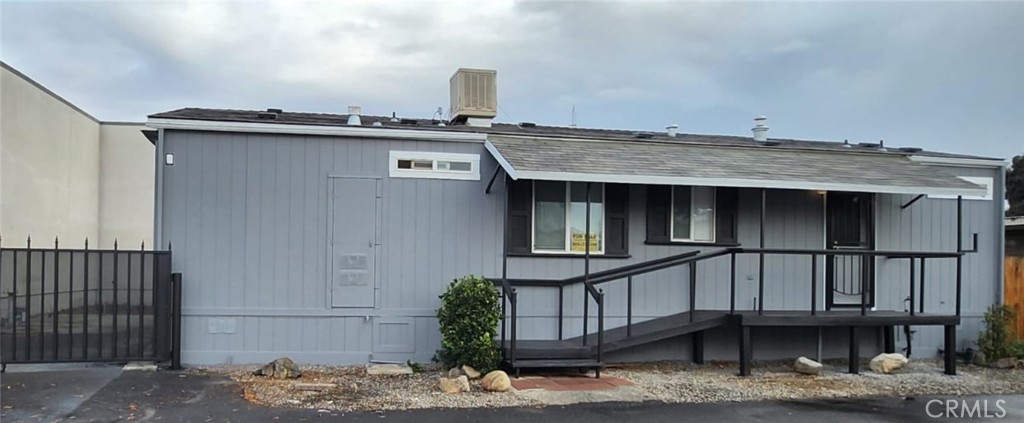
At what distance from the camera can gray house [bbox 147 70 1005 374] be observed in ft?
26.3

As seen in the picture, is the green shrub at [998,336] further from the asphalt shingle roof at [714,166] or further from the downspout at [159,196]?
the downspout at [159,196]

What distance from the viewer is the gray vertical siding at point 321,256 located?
8000 millimetres

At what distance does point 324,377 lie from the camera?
24.9 feet

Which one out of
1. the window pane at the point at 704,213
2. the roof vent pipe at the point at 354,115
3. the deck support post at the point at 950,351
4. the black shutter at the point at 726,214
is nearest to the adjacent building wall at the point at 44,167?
the roof vent pipe at the point at 354,115

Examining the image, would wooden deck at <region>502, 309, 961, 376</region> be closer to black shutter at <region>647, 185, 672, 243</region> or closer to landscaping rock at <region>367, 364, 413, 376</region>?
black shutter at <region>647, 185, 672, 243</region>

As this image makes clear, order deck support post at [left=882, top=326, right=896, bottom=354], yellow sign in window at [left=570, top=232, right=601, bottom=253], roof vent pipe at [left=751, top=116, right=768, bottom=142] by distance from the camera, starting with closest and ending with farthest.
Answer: yellow sign in window at [left=570, top=232, right=601, bottom=253] < deck support post at [left=882, top=326, right=896, bottom=354] < roof vent pipe at [left=751, top=116, right=768, bottom=142]

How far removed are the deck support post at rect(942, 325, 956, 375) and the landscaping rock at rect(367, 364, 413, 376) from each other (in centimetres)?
653

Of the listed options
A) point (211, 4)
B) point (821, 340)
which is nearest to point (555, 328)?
point (821, 340)

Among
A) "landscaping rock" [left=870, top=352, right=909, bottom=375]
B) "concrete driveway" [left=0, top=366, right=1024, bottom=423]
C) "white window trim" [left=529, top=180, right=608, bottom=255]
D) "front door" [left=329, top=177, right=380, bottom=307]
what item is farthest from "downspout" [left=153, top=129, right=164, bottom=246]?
"landscaping rock" [left=870, top=352, right=909, bottom=375]

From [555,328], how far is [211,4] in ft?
23.3

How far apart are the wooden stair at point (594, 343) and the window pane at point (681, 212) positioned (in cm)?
105

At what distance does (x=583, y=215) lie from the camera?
29.0ft

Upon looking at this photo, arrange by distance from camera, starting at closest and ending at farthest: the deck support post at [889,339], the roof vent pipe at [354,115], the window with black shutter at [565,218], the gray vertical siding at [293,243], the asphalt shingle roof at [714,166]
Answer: the asphalt shingle roof at [714,166] → the gray vertical siding at [293,243] → the window with black shutter at [565,218] → the roof vent pipe at [354,115] → the deck support post at [889,339]

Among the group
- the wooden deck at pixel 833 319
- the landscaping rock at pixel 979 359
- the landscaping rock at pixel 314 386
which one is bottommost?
the landscaping rock at pixel 979 359
